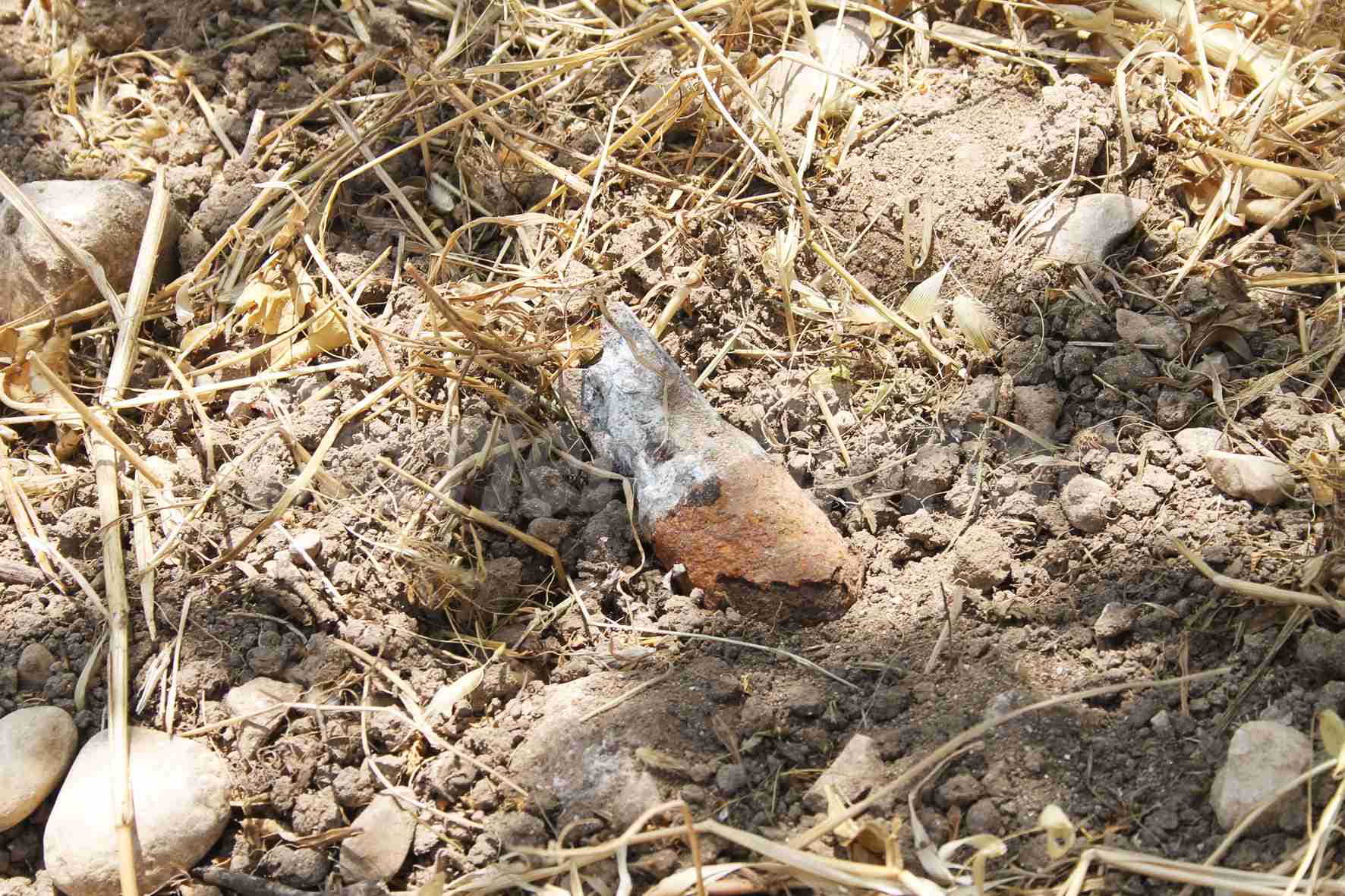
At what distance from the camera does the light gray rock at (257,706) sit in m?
1.88

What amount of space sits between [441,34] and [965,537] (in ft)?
6.04

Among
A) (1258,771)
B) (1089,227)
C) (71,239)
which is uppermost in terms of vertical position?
(71,239)

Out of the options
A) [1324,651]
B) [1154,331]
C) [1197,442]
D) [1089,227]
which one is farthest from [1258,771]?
[1089,227]

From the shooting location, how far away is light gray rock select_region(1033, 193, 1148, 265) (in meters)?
2.32

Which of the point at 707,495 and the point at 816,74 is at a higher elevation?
the point at 816,74

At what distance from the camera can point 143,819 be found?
175cm

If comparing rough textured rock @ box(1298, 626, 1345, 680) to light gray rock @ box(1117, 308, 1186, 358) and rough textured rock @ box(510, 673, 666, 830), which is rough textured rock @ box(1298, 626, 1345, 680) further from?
rough textured rock @ box(510, 673, 666, 830)

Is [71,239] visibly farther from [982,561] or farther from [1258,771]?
[1258,771]

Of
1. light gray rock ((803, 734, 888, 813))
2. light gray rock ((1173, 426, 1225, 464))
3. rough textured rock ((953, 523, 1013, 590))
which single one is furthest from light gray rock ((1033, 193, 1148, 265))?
light gray rock ((803, 734, 888, 813))

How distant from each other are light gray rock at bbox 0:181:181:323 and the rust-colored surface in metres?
1.39

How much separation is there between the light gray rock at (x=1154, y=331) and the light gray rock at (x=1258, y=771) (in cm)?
82

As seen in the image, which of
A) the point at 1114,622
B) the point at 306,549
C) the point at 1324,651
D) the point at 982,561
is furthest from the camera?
the point at 306,549

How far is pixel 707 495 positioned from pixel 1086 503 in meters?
0.66

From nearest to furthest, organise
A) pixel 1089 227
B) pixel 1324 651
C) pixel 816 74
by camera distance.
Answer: pixel 1324 651
pixel 1089 227
pixel 816 74
